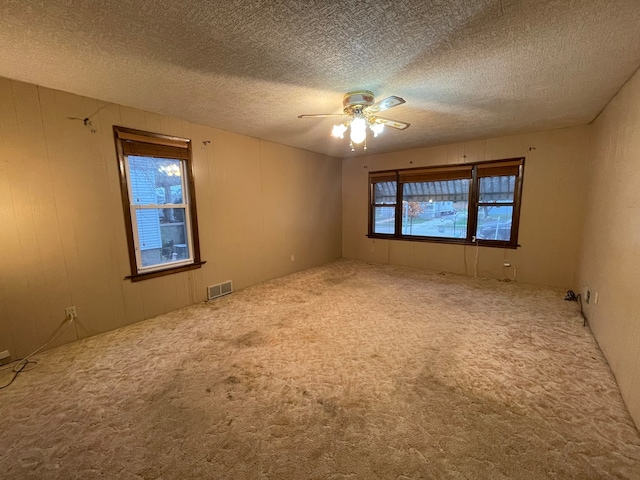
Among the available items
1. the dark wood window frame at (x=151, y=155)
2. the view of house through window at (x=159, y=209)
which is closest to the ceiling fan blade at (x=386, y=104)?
the dark wood window frame at (x=151, y=155)

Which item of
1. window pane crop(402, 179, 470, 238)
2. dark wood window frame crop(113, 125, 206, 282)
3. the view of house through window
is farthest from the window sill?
window pane crop(402, 179, 470, 238)

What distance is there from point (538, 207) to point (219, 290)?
16.7ft

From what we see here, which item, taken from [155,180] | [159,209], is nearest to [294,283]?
[159,209]

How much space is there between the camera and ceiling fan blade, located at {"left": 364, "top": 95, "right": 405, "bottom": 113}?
89.0 inches

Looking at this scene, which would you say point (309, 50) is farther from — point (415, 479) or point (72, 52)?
point (415, 479)

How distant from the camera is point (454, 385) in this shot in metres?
A: 2.01

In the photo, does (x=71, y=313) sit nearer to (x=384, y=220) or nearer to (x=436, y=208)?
(x=384, y=220)

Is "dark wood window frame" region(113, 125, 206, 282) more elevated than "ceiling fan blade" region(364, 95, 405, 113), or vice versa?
"ceiling fan blade" region(364, 95, 405, 113)

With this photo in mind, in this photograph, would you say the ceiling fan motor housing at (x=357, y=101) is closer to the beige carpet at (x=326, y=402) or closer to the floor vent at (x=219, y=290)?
the beige carpet at (x=326, y=402)

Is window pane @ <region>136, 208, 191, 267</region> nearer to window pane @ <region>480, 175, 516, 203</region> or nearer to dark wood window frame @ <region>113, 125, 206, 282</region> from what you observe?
dark wood window frame @ <region>113, 125, 206, 282</region>

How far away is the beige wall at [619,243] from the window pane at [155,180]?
4480 millimetres

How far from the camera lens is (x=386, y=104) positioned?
241 cm

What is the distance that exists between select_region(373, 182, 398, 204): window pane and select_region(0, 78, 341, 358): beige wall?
2895 millimetres

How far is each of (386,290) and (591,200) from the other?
2.82 metres
